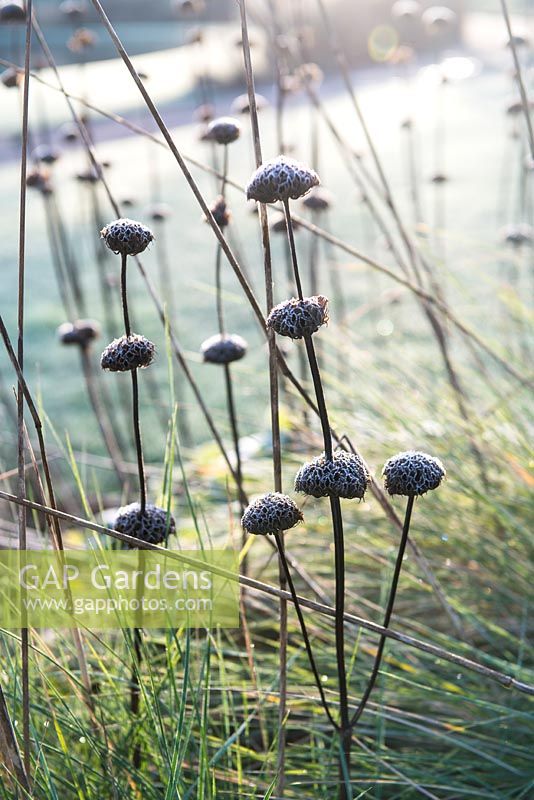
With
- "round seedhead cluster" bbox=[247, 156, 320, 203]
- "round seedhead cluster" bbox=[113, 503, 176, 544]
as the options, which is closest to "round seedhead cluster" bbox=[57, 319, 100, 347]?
"round seedhead cluster" bbox=[113, 503, 176, 544]

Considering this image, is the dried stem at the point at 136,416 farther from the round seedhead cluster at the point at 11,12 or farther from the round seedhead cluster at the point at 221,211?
the round seedhead cluster at the point at 11,12

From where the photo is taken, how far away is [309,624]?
1093mm

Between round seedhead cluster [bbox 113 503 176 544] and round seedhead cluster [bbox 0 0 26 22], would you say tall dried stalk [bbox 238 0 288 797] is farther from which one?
round seedhead cluster [bbox 0 0 26 22]

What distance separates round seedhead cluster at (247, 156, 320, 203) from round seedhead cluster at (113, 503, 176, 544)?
11.6 inches

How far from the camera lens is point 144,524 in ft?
2.41

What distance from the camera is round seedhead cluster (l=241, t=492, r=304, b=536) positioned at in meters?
0.59

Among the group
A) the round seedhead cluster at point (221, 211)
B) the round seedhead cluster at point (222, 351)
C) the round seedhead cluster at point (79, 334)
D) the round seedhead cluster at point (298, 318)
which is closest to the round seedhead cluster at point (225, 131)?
the round seedhead cluster at point (221, 211)

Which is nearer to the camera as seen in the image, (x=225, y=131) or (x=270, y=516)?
(x=270, y=516)

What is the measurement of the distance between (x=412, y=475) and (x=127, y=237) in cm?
24

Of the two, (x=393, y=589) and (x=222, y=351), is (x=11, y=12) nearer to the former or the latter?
(x=222, y=351)

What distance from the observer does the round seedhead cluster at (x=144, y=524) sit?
0.73 m

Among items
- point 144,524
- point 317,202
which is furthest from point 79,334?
point 144,524

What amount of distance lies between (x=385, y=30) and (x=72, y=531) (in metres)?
7.34

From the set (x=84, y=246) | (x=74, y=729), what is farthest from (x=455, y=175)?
(x=74, y=729)
